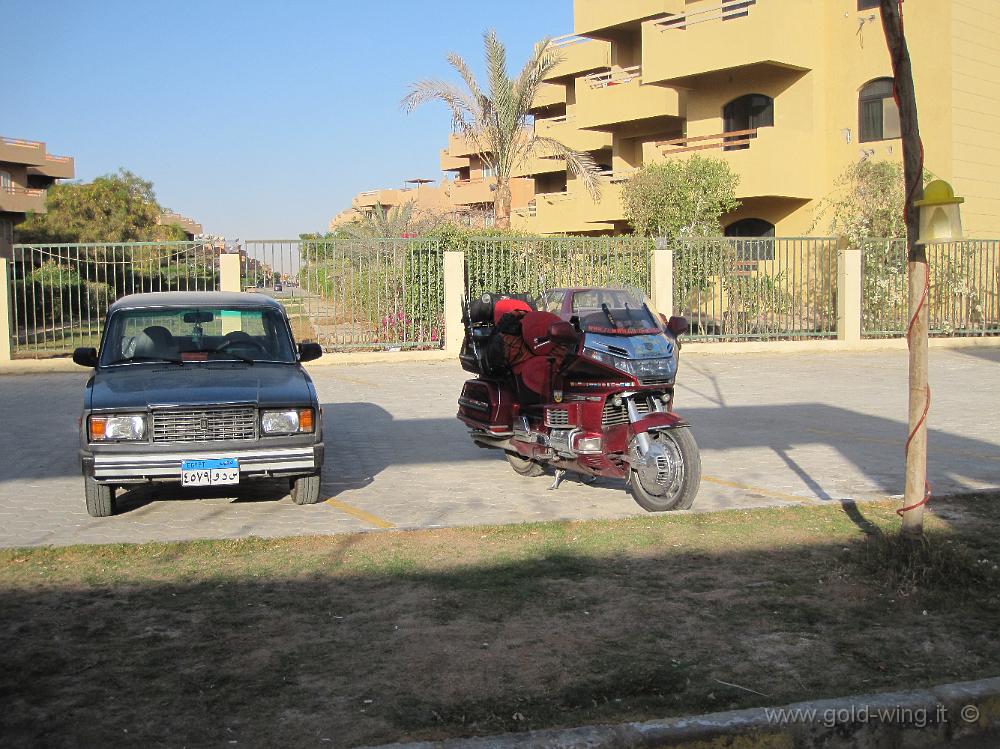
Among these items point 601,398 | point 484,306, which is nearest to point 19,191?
point 484,306

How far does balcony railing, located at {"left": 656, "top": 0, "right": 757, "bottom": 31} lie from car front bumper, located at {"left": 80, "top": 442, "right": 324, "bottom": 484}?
27203mm

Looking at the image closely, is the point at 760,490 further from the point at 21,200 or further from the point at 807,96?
the point at 21,200

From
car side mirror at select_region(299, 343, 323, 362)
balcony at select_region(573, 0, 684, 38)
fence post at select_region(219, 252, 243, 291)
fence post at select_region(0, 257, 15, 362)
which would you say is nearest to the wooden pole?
car side mirror at select_region(299, 343, 323, 362)

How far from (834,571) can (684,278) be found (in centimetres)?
1832

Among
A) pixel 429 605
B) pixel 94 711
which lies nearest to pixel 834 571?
pixel 429 605

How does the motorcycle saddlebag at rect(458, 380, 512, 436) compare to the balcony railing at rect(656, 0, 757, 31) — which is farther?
the balcony railing at rect(656, 0, 757, 31)

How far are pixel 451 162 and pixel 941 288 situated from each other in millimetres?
51854

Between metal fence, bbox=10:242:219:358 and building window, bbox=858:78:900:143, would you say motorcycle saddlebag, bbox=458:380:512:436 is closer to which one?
metal fence, bbox=10:242:219:358

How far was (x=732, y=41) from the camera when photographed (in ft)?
103

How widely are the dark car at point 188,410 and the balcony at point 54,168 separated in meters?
64.1

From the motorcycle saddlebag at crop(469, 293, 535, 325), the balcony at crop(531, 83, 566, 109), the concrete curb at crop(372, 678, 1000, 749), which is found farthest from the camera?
the balcony at crop(531, 83, 566, 109)

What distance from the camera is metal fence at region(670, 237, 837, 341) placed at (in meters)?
24.2

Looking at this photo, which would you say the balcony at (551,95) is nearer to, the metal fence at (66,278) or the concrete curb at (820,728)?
the metal fence at (66,278)

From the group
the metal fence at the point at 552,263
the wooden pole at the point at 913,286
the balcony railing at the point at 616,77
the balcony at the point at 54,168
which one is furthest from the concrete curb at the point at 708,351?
the balcony at the point at 54,168
